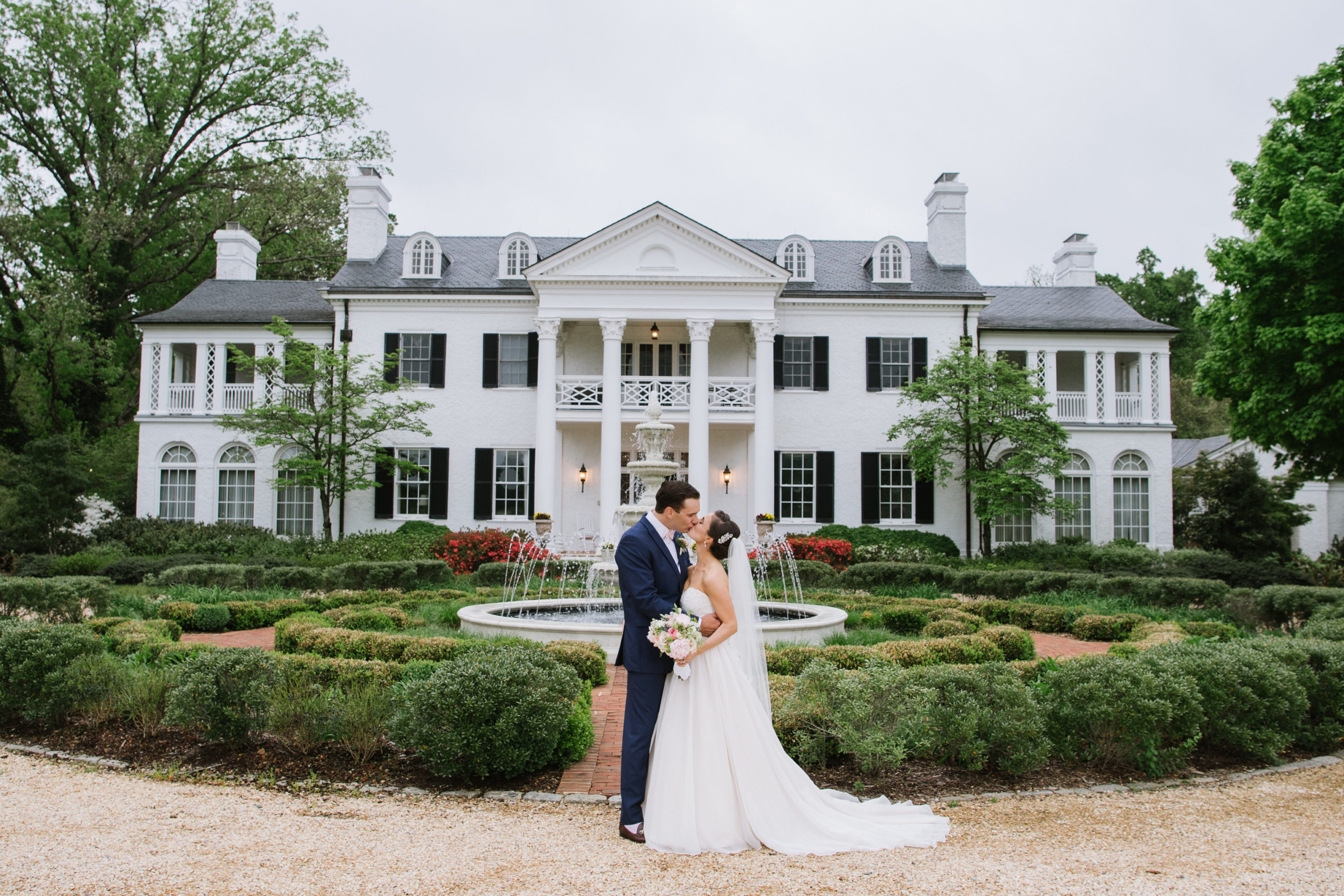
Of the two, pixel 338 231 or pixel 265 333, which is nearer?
pixel 265 333

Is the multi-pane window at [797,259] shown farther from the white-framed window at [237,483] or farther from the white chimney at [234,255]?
the white chimney at [234,255]

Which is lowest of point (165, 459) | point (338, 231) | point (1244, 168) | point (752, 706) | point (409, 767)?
point (409, 767)

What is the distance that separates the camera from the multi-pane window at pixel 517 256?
24.4m

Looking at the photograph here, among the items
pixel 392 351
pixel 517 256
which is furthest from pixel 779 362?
pixel 392 351

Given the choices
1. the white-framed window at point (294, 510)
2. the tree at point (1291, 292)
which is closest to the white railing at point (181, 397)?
the white-framed window at point (294, 510)

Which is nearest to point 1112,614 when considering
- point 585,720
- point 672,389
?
point 585,720

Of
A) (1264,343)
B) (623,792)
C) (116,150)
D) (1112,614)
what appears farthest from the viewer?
(116,150)

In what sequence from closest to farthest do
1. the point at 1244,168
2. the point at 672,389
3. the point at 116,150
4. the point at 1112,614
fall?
the point at 1112,614, the point at 1244,168, the point at 672,389, the point at 116,150

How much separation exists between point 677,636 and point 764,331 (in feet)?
60.0

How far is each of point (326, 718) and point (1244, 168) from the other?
777 inches

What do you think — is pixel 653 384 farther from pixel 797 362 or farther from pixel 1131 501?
pixel 1131 501

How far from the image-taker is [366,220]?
25.2 meters

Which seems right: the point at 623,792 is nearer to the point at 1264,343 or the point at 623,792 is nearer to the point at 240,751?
the point at 240,751

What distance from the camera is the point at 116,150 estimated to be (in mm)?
27953
